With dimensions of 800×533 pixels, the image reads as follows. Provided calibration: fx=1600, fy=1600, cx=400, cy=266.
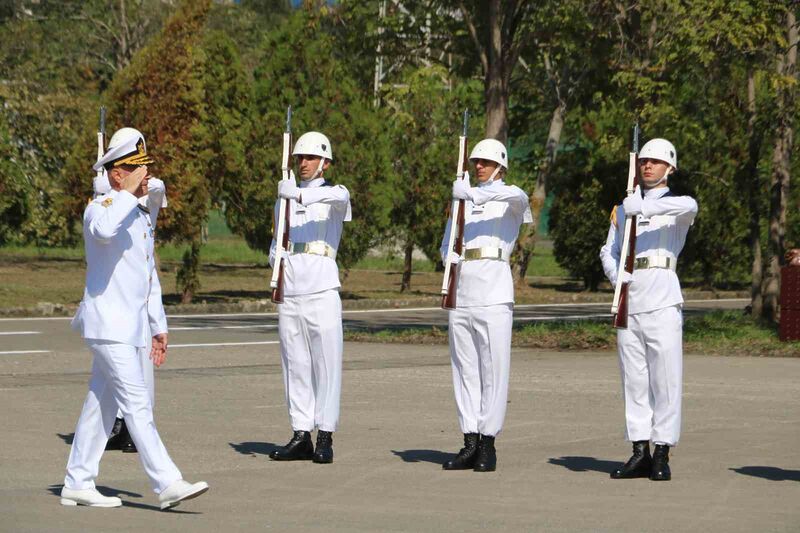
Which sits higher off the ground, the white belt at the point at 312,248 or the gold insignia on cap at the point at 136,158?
the gold insignia on cap at the point at 136,158

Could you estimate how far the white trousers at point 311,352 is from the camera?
11320 mm

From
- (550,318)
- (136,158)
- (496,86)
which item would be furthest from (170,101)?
(136,158)

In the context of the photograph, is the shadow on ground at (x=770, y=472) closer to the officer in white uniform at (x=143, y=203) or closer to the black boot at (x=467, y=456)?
the black boot at (x=467, y=456)

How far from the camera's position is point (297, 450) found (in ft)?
36.4

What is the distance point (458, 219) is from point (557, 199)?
28.0 metres

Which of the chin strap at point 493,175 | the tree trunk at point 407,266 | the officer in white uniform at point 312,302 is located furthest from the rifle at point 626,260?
the tree trunk at point 407,266

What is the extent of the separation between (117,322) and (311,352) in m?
2.81

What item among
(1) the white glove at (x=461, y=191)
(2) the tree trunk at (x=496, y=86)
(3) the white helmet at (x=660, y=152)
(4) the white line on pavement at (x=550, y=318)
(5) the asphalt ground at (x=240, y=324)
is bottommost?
(5) the asphalt ground at (x=240, y=324)

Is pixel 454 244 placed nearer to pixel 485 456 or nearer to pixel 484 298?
pixel 484 298

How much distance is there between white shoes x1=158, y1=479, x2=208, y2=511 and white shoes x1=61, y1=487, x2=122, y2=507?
0.48m

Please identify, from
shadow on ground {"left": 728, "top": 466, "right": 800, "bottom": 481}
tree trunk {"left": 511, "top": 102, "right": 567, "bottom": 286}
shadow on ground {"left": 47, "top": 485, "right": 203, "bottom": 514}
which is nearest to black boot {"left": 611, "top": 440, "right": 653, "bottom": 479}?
shadow on ground {"left": 728, "top": 466, "right": 800, "bottom": 481}

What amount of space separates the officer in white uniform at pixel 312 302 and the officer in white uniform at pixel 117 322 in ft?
7.73

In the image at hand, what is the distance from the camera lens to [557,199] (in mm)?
38938

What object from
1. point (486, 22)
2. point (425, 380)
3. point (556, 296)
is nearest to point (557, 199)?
point (556, 296)
